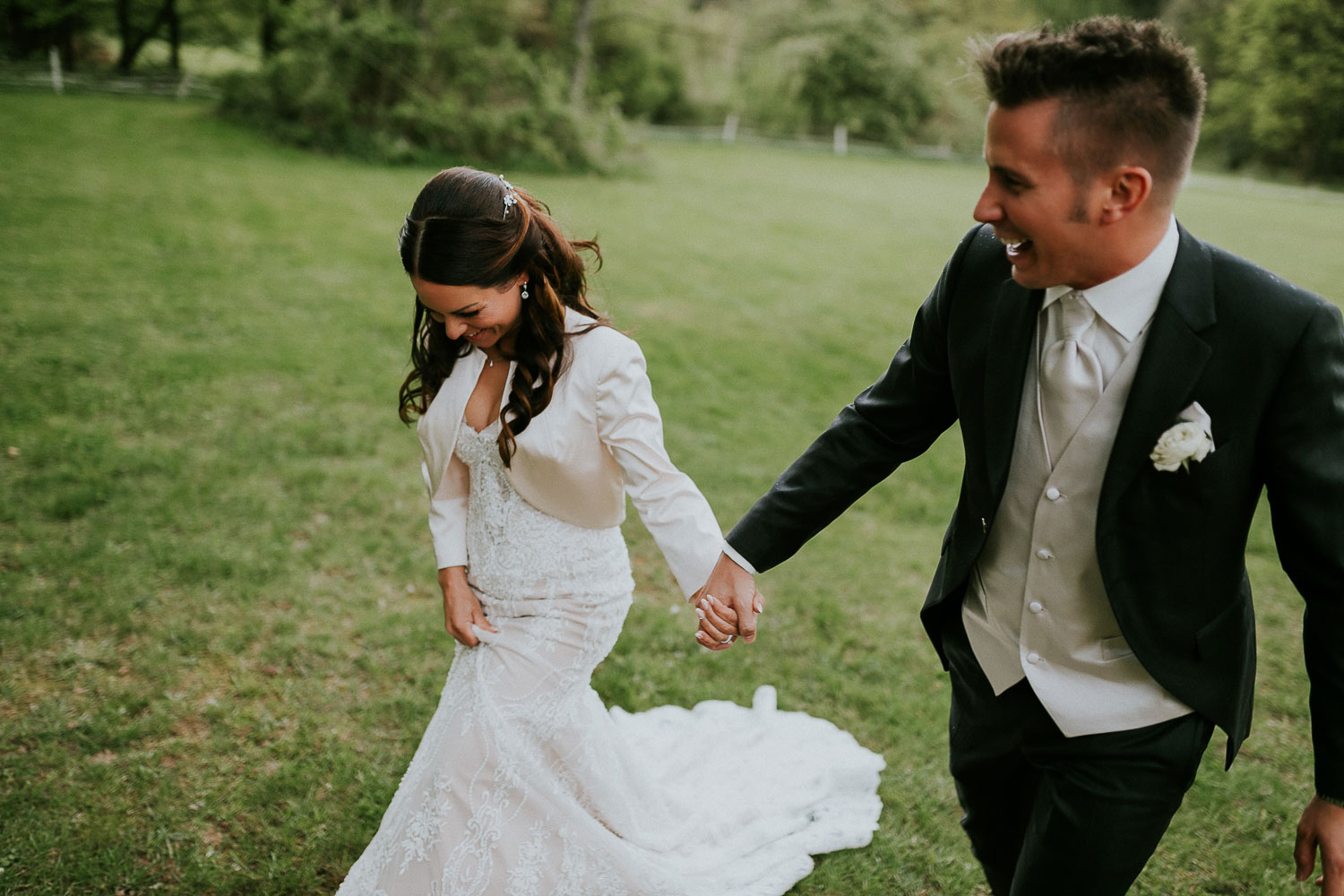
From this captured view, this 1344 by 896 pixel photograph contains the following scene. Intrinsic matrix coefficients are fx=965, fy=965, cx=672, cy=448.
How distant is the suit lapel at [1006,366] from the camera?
7.54 ft

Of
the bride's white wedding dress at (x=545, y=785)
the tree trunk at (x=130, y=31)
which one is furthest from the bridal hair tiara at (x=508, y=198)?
the tree trunk at (x=130, y=31)

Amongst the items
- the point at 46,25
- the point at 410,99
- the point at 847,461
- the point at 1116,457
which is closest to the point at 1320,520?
the point at 1116,457

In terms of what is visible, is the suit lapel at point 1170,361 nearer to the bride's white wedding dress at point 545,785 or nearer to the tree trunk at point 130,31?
the bride's white wedding dress at point 545,785

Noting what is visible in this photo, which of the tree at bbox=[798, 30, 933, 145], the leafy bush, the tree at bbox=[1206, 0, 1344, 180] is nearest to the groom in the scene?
the leafy bush

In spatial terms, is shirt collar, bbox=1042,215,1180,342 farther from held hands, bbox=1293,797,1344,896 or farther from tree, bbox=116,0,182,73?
tree, bbox=116,0,182,73

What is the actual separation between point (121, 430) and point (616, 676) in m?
4.37

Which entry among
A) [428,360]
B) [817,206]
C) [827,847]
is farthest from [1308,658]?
[817,206]

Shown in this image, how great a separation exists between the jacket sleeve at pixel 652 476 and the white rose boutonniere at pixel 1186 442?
4.22ft

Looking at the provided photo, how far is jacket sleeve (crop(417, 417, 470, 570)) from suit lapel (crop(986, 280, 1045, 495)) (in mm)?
1739

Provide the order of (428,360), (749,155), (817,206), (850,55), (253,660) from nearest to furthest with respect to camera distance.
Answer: (428,360) → (253,660) → (817,206) → (749,155) → (850,55)

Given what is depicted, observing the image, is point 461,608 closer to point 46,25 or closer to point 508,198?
point 508,198

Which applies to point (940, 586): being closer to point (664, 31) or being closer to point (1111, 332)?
point (1111, 332)

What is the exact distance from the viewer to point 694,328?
10.1 metres

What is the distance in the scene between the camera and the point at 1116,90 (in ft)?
6.43
